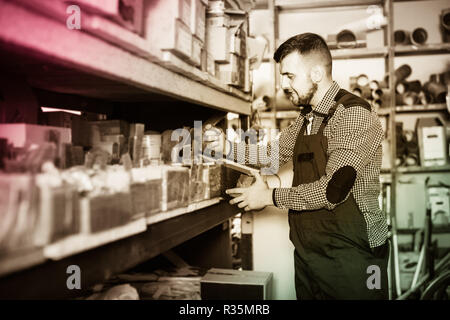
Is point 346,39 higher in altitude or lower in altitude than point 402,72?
higher

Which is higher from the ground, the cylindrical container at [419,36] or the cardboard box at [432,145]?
the cylindrical container at [419,36]

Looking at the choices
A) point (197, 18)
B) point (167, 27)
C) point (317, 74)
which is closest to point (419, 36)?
point (317, 74)

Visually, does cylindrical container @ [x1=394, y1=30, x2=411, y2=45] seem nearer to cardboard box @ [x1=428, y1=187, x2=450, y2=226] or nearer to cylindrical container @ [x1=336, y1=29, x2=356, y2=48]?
cylindrical container @ [x1=336, y1=29, x2=356, y2=48]

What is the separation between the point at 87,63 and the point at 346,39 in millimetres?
3422

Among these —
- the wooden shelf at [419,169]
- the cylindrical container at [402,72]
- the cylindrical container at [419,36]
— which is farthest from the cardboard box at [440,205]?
the cylindrical container at [419,36]

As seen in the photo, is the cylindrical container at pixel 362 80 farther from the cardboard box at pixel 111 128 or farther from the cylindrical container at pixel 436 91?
the cardboard box at pixel 111 128

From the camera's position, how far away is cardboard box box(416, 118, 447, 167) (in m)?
3.70

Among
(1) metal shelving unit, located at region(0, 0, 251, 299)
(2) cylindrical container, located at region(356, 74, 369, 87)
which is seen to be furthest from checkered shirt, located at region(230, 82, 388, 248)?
(2) cylindrical container, located at region(356, 74, 369, 87)

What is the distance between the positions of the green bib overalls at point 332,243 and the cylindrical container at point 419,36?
7.71 feet

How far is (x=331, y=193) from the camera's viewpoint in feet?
5.91

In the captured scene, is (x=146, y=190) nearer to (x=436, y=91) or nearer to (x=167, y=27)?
(x=167, y=27)

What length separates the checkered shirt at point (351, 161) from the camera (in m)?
1.81

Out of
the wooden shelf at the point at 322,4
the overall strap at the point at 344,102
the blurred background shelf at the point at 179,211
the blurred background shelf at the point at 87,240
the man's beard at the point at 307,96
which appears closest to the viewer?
the blurred background shelf at the point at 87,240

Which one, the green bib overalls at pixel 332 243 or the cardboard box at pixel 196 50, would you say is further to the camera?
the green bib overalls at pixel 332 243
